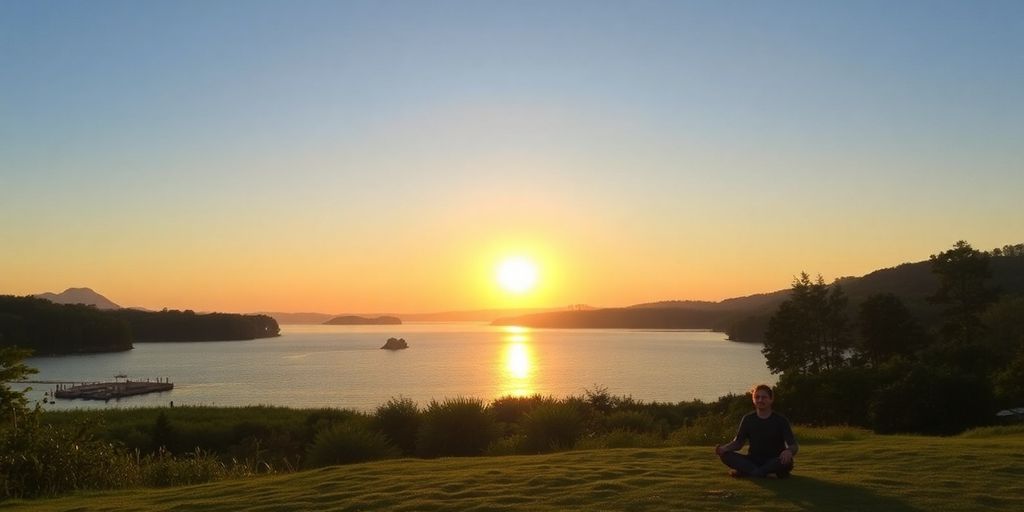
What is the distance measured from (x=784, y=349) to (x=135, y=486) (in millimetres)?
54486

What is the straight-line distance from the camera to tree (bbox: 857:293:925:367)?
52781mm

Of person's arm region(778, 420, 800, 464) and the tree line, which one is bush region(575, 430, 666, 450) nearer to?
person's arm region(778, 420, 800, 464)

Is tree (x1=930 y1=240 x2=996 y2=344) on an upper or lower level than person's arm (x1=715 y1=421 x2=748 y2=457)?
upper

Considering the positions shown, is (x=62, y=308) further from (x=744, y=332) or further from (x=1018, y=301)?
(x=1018, y=301)

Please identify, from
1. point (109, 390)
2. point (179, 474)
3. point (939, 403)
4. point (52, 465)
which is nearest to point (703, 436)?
point (939, 403)

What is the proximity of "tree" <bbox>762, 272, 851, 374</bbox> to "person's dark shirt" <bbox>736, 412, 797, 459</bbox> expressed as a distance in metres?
53.0

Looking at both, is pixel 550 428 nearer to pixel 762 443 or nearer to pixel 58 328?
pixel 762 443

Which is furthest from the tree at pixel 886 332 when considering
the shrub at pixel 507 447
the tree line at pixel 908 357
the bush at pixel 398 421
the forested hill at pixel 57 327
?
the forested hill at pixel 57 327

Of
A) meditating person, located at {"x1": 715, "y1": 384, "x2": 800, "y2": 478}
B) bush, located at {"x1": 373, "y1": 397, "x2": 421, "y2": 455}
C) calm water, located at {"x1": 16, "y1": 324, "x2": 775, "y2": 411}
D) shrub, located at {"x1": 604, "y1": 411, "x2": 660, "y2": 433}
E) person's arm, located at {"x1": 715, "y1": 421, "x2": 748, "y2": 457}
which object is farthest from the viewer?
calm water, located at {"x1": 16, "y1": 324, "x2": 775, "y2": 411}

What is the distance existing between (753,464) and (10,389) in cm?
1640

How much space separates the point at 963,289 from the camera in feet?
167

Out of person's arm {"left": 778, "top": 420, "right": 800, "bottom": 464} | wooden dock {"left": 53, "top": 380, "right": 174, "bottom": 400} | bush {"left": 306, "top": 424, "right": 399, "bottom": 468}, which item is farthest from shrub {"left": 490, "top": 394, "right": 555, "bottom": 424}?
wooden dock {"left": 53, "top": 380, "right": 174, "bottom": 400}

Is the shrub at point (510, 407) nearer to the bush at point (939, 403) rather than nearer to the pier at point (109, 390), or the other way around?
the bush at point (939, 403)

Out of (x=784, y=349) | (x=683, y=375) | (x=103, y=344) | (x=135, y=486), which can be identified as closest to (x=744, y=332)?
(x=683, y=375)
